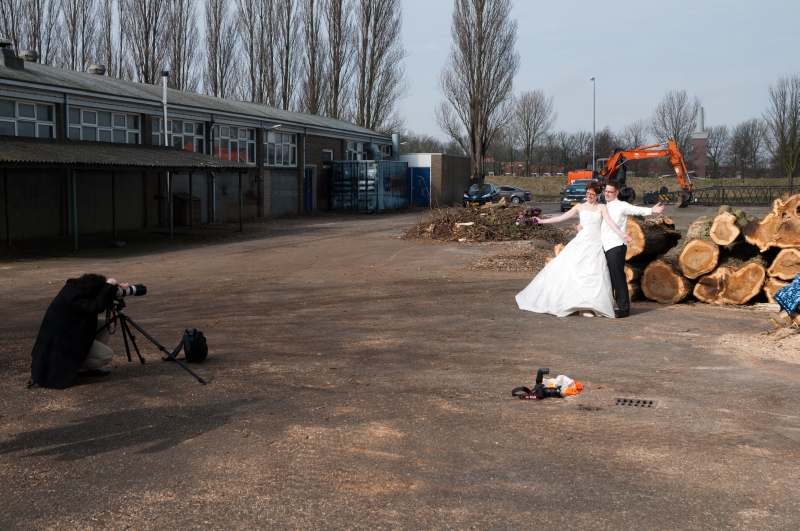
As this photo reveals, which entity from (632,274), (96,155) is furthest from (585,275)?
(96,155)

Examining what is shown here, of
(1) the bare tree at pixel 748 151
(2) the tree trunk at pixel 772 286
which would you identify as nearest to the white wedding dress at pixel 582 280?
(2) the tree trunk at pixel 772 286

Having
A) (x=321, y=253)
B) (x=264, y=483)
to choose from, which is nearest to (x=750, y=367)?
(x=264, y=483)

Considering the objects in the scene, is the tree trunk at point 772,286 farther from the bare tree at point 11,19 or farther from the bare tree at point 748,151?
the bare tree at point 748,151

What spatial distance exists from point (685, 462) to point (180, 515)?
3.10m

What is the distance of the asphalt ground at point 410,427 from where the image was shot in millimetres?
4297

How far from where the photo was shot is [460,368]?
759 cm

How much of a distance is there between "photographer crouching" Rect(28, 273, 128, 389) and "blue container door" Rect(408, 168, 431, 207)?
38.8m

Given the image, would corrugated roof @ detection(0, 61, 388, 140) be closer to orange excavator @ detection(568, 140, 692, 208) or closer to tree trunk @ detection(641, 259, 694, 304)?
orange excavator @ detection(568, 140, 692, 208)

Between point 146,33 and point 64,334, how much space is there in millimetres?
41091

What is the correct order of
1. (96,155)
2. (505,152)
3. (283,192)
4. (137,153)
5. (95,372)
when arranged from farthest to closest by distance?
(505,152) → (283,192) → (137,153) → (96,155) → (95,372)

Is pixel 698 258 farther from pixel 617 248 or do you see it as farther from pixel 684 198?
pixel 684 198

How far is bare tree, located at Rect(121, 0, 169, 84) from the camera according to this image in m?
43.4

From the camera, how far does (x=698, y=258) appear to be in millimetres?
11516

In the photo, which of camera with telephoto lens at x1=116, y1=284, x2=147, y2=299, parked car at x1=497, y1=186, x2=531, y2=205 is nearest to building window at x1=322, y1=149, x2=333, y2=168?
parked car at x1=497, y1=186, x2=531, y2=205
